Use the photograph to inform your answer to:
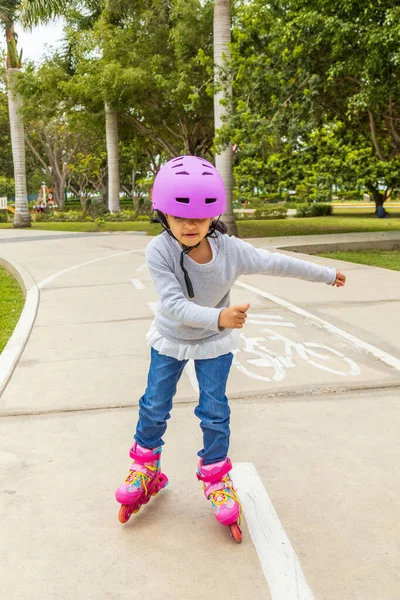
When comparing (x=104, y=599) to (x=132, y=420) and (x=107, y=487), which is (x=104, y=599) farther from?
(x=132, y=420)

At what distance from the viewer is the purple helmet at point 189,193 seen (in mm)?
2645

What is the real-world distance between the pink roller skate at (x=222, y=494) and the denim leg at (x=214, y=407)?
4cm

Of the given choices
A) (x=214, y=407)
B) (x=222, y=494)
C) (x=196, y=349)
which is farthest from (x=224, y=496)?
(x=196, y=349)

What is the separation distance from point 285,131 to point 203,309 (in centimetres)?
1522

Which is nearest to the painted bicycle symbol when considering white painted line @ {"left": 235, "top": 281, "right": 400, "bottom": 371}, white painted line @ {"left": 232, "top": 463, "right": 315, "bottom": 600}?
white painted line @ {"left": 235, "top": 281, "right": 400, "bottom": 371}

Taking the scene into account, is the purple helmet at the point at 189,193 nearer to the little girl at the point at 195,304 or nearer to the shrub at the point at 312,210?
the little girl at the point at 195,304

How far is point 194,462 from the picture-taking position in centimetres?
352

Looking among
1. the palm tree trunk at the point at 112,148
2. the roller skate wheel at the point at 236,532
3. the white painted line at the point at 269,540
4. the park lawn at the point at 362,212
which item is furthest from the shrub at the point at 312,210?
the roller skate wheel at the point at 236,532

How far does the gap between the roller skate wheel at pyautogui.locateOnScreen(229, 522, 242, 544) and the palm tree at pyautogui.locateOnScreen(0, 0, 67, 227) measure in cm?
2657

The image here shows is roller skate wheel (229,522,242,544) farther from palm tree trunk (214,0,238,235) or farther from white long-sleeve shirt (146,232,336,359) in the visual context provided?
palm tree trunk (214,0,238,235)

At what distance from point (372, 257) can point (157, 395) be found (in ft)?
38.9

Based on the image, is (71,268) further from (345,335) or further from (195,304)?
(195,304)

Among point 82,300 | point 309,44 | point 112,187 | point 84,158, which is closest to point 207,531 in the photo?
point 82,300

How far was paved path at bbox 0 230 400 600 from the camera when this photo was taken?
2.50 meters
